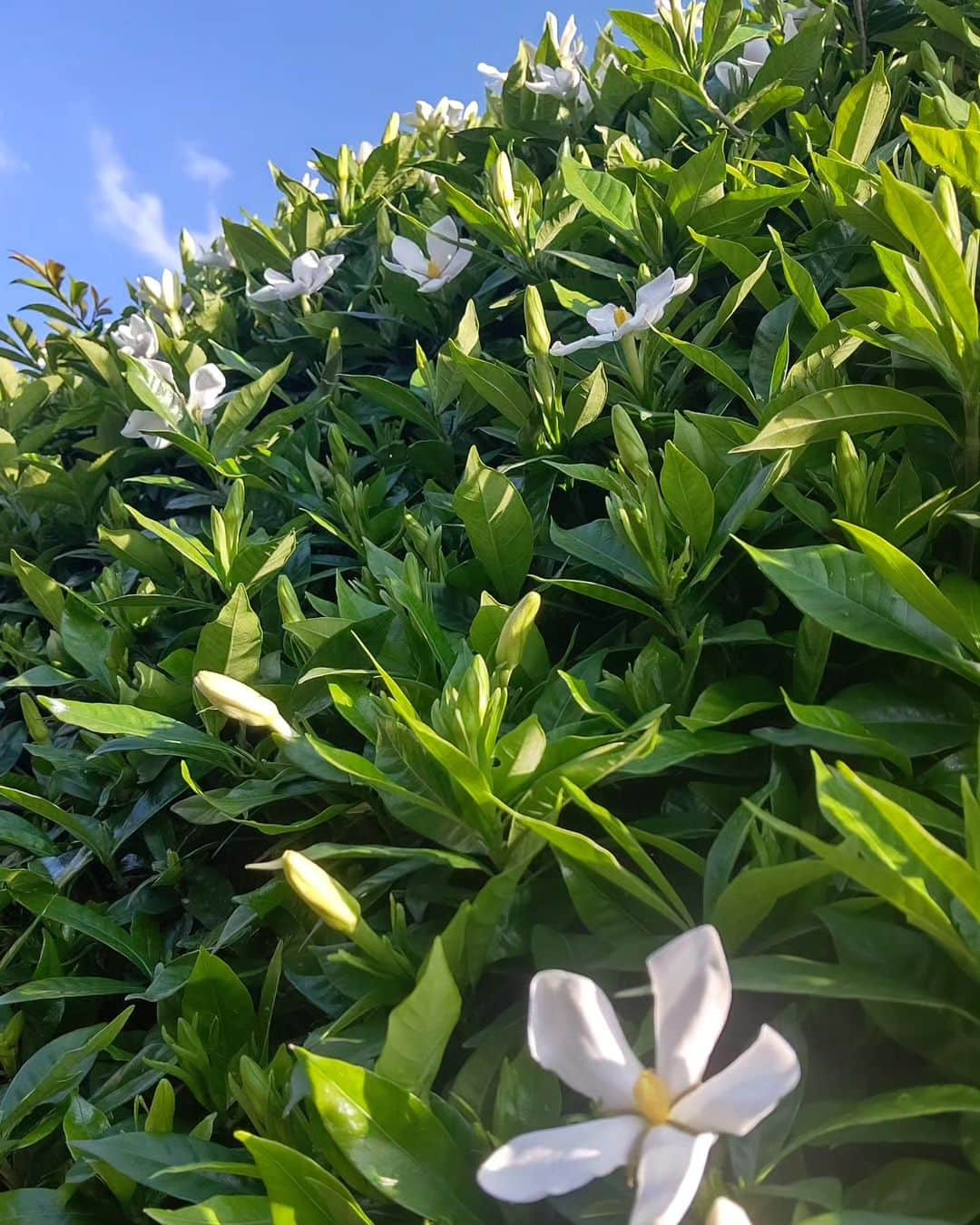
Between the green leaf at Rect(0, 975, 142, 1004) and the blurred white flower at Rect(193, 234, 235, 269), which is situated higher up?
the blurred white flower at Rect(193, 234, 235, 269)

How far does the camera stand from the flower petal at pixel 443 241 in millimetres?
2016

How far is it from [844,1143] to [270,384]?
163cm

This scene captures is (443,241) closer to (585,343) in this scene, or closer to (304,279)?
(304,279)

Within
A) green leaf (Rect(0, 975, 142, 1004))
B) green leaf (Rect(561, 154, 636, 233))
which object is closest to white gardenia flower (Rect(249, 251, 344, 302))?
green leaf (Rect(561, 154, 636, 233))

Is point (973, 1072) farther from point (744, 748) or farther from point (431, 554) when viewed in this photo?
point (431, 554)

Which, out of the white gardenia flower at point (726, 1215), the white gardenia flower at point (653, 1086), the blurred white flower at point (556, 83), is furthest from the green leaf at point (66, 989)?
the blurred white flower at point (556, 83)

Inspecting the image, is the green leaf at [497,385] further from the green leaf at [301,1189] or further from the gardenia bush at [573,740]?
the green leaf at [301,1189]

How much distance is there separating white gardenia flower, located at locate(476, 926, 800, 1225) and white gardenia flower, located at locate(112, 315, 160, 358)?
1930 mm

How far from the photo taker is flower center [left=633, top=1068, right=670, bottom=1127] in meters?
0.69

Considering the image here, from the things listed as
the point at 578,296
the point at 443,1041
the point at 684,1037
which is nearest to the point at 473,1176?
the point at 443,1041

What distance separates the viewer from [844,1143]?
0.74 m

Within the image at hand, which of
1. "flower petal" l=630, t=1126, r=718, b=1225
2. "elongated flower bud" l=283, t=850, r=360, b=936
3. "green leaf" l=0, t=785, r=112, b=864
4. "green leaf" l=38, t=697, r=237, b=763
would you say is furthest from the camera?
"green leaf" l=0, t=785, r=112, b=864

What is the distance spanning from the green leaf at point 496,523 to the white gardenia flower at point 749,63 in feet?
4.60

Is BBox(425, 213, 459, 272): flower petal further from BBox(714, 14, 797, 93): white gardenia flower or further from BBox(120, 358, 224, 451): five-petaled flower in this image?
BBox(714, 14, 797, 93): white gardenia flower
